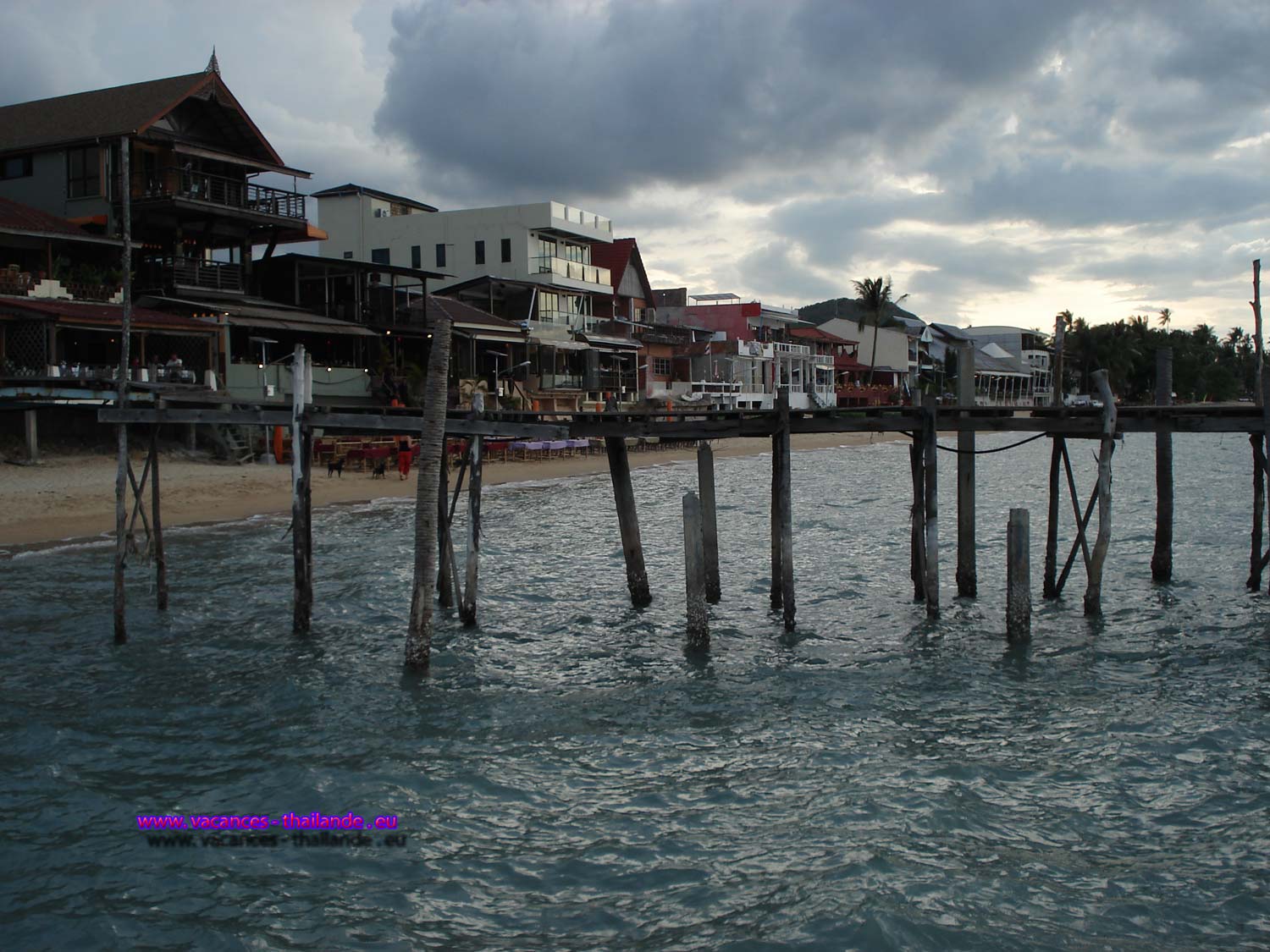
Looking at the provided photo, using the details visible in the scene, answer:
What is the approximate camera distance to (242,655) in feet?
45.1

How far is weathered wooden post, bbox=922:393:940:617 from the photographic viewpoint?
14.2m

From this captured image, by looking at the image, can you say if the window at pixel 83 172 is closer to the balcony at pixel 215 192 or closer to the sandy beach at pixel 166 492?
the balcony at pixel 215 192

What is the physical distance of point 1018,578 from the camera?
1340 cm

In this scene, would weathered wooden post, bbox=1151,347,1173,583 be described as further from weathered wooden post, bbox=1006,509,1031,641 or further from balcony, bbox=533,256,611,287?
balcony, bbox=533,256,611,287

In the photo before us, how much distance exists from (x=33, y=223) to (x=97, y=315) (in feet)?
17.3

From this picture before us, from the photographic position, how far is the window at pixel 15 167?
127ft

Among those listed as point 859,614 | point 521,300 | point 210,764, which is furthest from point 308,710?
point 521,300

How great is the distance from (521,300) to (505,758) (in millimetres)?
46705

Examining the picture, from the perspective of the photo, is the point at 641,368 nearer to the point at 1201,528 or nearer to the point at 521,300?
the point at 521,300

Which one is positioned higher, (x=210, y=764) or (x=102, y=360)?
(x=102, y=360)

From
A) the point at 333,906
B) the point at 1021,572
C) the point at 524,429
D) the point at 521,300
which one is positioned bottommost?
the point at 333,906

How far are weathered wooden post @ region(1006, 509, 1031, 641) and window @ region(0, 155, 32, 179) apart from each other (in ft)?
131

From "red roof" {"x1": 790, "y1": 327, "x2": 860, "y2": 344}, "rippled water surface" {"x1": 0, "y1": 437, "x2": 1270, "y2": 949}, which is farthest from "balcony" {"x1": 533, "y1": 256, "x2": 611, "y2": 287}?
"rippled water surface" {"x1": 0, "y1": 437, "x2": 1270, "y2": 949}

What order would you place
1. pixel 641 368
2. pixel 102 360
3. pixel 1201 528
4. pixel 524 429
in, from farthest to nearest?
pixel 641 368
pixel 102 360
pixel 1201 528
pixel 524 429
